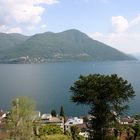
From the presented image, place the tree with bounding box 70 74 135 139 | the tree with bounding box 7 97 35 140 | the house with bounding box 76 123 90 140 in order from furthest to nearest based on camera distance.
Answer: the house with bounding box 76 123 90 140
the tree with bounding box 70 74 135 139
the tree with bounding box 7 97 35 140

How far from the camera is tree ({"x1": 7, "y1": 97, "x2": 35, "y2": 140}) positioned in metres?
22.4

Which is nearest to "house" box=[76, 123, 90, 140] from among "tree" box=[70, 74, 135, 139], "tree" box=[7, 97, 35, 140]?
"tree" box=[70, 74, 135, 139]

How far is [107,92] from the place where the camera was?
90.6ft

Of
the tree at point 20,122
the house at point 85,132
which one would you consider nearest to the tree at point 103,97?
the house at point 85,132

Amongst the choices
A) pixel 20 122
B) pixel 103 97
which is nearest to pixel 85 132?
pixel 103 97

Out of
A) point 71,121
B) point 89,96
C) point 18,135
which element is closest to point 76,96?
point 89,96

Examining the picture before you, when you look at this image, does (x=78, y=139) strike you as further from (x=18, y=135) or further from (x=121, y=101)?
(x=18, y=135)

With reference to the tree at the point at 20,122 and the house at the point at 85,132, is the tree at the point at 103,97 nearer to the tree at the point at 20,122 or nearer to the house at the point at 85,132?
the house at the point at 85,132

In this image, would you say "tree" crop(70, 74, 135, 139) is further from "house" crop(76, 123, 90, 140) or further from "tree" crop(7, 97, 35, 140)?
"tree" crop(7, 97, 35, 140)

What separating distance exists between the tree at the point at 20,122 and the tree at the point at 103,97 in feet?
18.1

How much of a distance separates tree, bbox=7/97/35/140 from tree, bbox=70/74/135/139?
550cm

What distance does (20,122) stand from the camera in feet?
74.0

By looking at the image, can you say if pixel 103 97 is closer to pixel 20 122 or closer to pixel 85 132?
pixel 20 122

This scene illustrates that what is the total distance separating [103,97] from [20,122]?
26.0 ft
